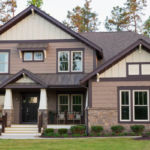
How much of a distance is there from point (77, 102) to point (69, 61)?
287 centimetres

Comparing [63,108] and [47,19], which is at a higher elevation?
[47,19]

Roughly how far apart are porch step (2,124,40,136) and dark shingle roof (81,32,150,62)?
780 cm

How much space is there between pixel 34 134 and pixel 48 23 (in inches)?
303

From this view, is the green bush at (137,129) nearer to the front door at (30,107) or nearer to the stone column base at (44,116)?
the stone column base at (44,116)

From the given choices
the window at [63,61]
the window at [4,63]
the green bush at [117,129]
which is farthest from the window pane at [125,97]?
the window at [4,63]

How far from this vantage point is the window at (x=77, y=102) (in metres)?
21.8

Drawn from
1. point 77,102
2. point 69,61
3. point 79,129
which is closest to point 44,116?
point 79,129

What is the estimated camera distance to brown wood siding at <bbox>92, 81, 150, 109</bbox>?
18.3 metres

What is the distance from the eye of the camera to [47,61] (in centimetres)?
2195

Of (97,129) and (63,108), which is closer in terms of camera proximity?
(97,129)

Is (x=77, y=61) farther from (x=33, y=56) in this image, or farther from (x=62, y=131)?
(x=62, y=131)

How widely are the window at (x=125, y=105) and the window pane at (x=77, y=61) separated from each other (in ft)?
14.6

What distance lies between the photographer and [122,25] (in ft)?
149

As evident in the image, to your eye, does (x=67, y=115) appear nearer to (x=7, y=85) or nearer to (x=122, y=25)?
(x=7, y=85)
